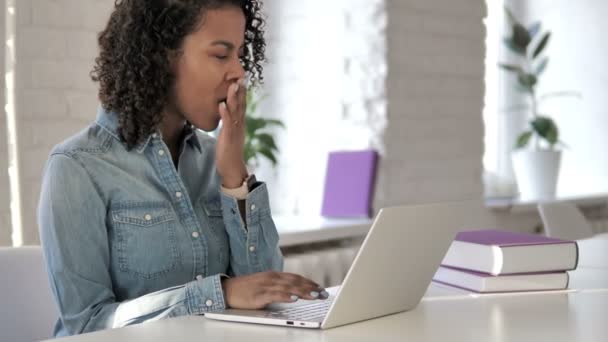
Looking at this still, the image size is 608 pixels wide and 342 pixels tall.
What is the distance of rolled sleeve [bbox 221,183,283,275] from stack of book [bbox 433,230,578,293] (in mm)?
361

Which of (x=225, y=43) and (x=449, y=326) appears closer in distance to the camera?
(x=449, y=326)

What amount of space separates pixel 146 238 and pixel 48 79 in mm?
911

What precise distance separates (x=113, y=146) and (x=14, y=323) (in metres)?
0.34

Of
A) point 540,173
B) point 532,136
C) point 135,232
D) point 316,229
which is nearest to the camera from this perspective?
point 135,232

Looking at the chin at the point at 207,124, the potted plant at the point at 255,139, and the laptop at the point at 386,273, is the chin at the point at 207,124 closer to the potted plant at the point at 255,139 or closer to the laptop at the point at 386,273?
the laptop at the point at 386,273

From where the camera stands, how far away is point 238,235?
1693 mm

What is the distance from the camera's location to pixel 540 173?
4.39 meters

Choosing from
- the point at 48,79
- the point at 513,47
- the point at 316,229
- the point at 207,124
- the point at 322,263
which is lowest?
the point at 322,263

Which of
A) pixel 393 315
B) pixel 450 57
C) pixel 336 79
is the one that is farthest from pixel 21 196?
pixel 450 57

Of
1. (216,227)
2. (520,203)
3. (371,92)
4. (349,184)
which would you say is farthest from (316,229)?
(520,203)

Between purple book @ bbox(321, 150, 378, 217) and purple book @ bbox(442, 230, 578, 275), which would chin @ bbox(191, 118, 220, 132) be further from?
purple book @ bbox(321, 150, 378, 217)

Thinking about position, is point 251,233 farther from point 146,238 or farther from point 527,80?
point 527,80

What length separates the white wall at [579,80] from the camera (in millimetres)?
4852

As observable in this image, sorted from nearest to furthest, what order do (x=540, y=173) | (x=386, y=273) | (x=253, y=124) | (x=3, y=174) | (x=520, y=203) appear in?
(x=386, y=273)
(x=3, y=174)
(x=253, y=124)
(x=520, y=203)
(x=540, y=173)
